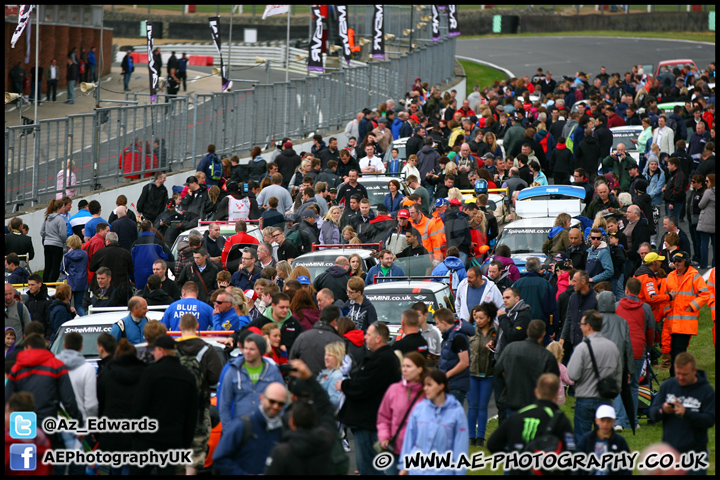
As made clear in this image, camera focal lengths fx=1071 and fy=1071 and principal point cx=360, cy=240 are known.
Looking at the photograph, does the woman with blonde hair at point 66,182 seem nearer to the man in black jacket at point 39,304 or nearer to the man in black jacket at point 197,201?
the man in black jacket at point 197,201

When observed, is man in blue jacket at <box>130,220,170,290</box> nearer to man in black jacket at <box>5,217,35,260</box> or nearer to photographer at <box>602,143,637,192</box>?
man in black jacket at <box>5,217,35,260</box>

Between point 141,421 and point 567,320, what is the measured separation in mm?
6310

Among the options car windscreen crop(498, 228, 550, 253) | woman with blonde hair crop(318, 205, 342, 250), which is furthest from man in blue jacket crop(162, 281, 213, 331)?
car windscreen crop(498, 228, 550, 253)

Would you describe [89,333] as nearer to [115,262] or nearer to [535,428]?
[115,262]

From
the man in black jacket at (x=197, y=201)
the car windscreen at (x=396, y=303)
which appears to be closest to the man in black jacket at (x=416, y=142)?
the man in black jacket at (x=197, y=201)

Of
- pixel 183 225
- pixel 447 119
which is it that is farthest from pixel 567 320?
pixel 447 119

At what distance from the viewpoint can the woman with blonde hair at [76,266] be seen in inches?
701

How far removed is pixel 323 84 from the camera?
121 ft

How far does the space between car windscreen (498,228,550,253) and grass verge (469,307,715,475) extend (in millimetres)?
3056

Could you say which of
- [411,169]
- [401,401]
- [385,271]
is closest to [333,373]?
[401,401]

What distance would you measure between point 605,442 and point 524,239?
984 cm

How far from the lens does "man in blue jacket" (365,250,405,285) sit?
52.2 ft

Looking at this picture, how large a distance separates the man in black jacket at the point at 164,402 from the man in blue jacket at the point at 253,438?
0.85 m

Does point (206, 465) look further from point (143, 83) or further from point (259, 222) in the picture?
point (143, 83)
